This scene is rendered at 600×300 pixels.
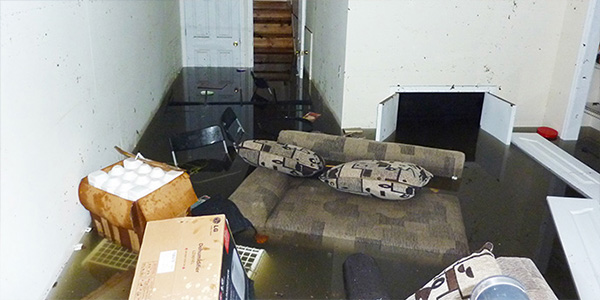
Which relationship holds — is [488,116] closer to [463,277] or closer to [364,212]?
[364,212]

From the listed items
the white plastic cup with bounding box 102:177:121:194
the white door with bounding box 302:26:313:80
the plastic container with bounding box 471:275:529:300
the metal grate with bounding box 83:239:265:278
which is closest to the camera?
the plastic container with bounding box 471:275:529:300

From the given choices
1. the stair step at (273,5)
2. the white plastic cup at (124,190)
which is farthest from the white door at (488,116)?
the stair step at (273,5)

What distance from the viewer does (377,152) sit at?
3084 millimetres

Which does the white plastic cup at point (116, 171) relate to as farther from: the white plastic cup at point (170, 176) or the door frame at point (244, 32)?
the door frame at point (244, 32)

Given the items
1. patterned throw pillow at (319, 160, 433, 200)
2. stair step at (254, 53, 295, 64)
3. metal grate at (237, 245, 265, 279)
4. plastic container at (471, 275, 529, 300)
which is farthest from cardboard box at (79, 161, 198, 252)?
stair step at (254, 53, 295, 64)

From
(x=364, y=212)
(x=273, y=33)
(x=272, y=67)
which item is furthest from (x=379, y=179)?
(x=273, y=33)

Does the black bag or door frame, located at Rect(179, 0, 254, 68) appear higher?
door frame, located at Rect(179, 0, 254, 68)

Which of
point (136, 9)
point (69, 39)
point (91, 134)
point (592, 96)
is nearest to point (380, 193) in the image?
point (91, 134)

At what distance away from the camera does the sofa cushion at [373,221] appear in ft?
7.29

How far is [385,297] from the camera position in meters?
1.75

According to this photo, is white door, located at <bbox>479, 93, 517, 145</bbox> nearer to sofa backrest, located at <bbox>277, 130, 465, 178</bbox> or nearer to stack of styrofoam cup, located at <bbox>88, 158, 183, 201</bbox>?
sofa backrest, located at <bbox>277, 130, 465, 178</bbox>

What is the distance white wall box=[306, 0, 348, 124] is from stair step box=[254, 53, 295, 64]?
1723mm

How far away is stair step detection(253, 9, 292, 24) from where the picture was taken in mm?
8703

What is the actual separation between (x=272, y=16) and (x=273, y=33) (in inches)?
15.7
